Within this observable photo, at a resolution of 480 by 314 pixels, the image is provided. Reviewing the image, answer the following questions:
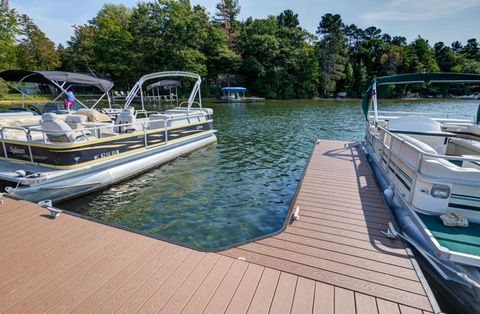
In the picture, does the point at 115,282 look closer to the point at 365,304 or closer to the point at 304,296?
the point at 304,296

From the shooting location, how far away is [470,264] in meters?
2.50

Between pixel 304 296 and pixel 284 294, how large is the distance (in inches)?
7.0

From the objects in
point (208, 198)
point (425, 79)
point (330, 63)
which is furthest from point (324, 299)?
point (330, 63)

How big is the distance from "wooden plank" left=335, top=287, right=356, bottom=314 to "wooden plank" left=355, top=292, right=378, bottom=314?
0.04m

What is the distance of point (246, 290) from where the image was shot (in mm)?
2379

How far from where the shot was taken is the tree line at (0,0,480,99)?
41812mm

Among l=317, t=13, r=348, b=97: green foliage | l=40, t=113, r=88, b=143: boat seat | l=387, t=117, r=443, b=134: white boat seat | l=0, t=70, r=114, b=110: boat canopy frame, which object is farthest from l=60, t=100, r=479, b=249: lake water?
l=317, t=13, r=348, b=97: green foliage

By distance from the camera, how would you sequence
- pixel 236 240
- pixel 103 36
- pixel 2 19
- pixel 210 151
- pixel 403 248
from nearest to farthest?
pixel 403 248, pixel 236 240, pixel 210 151, pixel 2 19, pixel 103 36

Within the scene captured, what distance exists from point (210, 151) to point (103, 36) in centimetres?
4229

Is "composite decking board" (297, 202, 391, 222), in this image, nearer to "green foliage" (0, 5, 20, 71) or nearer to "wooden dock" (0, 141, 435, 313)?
"wooden dock" (0, 141, 435, 313)

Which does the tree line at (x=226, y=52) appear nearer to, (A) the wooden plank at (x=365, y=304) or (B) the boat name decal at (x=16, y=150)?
(B) the boat name decal at (x=16, y=150)

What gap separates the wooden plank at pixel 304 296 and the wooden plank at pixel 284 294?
0.04 m

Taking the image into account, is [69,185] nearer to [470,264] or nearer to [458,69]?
[470,264]

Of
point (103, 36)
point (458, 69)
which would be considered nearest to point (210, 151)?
point (103, 36)
